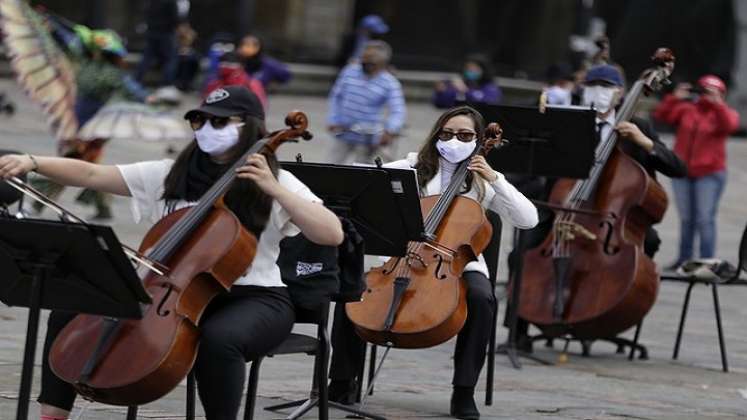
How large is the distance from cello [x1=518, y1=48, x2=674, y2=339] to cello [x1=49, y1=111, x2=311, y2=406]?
12.0 feet

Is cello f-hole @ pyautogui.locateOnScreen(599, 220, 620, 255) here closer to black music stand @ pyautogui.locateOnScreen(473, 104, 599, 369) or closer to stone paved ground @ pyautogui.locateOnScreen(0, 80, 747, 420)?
black music stand @ pyautogui.locateOnScreen(473, 104, 599, 369)

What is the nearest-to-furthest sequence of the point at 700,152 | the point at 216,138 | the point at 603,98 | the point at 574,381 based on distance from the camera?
the point at 216,138 → the point at 574,381 → the point at 603,98 → the point at 700,152

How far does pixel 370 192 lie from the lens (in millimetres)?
6992

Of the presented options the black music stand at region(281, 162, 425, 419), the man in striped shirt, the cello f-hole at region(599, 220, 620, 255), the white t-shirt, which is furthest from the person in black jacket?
the man in striped shirt

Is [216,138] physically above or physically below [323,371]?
above

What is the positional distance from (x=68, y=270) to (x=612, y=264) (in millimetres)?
4594

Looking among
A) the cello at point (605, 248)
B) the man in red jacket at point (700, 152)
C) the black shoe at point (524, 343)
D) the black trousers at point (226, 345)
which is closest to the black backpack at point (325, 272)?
the black trousers at point (226, 345)

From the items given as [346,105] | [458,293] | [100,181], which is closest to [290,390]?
[458,293]

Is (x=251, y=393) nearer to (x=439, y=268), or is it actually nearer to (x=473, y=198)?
(x=439, y=268)

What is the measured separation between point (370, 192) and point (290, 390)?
5.32 ft

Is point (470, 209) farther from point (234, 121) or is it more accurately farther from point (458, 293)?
point (234, 121)

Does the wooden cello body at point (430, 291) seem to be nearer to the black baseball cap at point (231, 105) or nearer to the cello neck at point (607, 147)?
the black baseball cap at point (231, 105)

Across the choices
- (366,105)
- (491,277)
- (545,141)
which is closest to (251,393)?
(491,277)

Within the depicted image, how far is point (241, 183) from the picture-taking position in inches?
246
